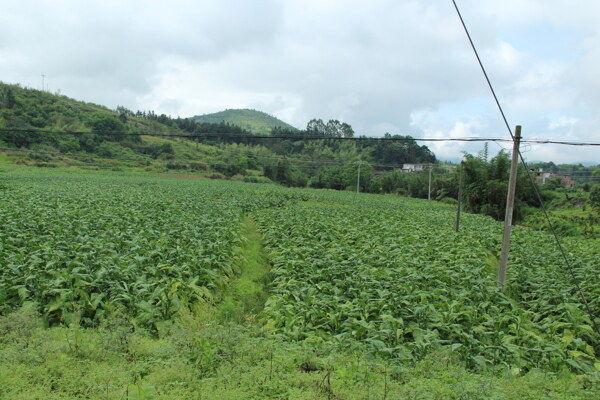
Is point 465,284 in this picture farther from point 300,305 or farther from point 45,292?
point 45,292

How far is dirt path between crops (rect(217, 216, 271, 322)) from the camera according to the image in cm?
757

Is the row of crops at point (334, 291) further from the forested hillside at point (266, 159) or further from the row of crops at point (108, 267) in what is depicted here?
the forested hillside at point (266, 159)

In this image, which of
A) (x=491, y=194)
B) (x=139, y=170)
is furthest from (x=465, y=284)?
(x=139, y=170)

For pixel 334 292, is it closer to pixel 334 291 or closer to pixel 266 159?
pixel 334 291

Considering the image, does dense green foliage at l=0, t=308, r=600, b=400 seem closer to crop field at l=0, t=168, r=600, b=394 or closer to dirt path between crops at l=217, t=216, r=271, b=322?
crop field at l=0, t=168, r=600, b=394

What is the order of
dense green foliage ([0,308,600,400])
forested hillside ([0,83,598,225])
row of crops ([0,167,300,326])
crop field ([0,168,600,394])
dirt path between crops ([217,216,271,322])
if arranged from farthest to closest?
forested hillside ([0,83,598,225])
dirt path between crops ([217,216,271,322])
row of crops ([0,167,300,326])
crop field ([0,168,600,394])
dense green foliage ([0,308,600,400])

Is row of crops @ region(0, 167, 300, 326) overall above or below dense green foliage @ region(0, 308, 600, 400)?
above

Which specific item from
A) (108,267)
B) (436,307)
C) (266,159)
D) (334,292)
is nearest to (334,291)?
(334,292)

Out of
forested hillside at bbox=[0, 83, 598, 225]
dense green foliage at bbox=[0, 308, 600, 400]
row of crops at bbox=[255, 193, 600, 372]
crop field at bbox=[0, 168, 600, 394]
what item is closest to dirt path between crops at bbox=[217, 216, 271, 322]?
crop field at bbox=[0, 168, 600, 394]

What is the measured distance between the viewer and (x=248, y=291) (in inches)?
351

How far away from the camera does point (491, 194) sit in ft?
117

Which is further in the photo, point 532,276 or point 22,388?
point 532,276

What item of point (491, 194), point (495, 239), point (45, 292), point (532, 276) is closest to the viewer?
point (45, 292)

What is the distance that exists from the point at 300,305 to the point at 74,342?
11.3 ft
